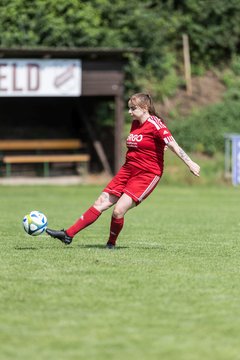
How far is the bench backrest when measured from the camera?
29938 millimetres

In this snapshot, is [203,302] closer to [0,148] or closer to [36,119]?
[0,148]

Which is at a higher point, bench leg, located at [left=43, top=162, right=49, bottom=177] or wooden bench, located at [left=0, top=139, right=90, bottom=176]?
wooden bench, located at [left=0, top=139, right=90, bottom=176]

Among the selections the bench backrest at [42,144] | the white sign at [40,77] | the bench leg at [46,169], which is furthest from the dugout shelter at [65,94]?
the bench leg at [46,169]

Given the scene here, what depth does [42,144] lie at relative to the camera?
99.8 ft

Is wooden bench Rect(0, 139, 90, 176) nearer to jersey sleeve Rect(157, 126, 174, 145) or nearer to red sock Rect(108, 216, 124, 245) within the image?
red sock Rect(108, 216, 124, 245)

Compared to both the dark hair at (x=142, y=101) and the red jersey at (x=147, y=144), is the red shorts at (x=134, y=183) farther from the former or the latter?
the dark hair at (x=142, y=101)

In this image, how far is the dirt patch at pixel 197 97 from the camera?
34.5m

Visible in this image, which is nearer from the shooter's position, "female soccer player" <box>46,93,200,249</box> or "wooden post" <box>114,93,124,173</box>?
"female soccer player" <box>46,93,200,249</box>

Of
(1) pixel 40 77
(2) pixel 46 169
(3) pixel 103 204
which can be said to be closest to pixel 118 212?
(3) pixel 103 204

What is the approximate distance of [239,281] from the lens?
9352 millimetres

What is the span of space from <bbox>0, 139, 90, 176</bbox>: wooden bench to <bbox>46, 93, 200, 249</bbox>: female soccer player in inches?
712

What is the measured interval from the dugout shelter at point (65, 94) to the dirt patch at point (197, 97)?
288cm

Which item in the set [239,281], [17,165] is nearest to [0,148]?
[17,165]

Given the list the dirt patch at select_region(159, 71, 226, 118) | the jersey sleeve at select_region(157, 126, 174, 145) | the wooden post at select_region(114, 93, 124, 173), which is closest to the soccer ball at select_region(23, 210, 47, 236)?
the jersey sleeve at select_region(157, 126, 174, 145)
